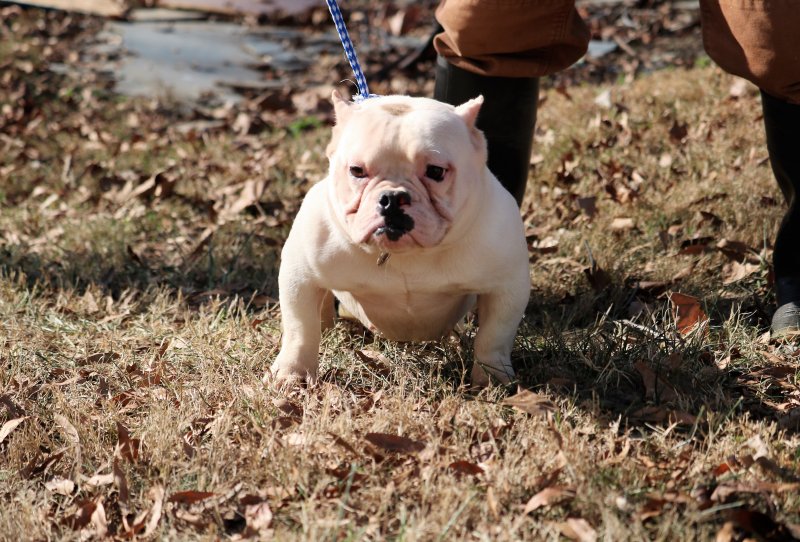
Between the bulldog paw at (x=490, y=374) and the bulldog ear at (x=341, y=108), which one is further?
the bulldog paw at (x=490, y=374)

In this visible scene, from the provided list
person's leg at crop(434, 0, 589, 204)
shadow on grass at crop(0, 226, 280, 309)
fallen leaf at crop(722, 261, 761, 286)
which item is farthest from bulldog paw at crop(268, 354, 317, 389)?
fallen leaf at crop(722, 261, 761, 286)

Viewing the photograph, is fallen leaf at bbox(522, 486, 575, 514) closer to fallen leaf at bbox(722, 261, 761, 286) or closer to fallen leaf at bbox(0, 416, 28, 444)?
fallen leaf at bbox(0, 416, 28, 444)

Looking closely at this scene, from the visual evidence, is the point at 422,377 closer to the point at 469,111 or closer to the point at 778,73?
the point at 469,111

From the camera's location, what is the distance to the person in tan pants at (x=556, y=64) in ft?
9.14

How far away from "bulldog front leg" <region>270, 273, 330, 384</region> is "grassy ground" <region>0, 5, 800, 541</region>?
8cm

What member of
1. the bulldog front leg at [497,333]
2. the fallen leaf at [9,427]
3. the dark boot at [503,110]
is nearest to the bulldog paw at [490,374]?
the bulldog front leg at [497,333]

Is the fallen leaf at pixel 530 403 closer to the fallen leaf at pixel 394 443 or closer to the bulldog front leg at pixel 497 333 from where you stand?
the bulldog front leg at pixel 497 333

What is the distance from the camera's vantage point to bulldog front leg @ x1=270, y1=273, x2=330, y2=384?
2.63m

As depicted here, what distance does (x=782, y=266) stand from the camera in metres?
3.17

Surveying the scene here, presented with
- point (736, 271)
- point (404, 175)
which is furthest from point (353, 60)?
point (736, 271)

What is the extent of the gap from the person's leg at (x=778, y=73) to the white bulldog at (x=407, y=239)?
89 centimetres

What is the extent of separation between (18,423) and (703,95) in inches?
157

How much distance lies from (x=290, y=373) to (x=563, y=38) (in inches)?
56.9

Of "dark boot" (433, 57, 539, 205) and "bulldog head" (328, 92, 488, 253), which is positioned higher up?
"bulldog head" (328, 92, 488, 253)
